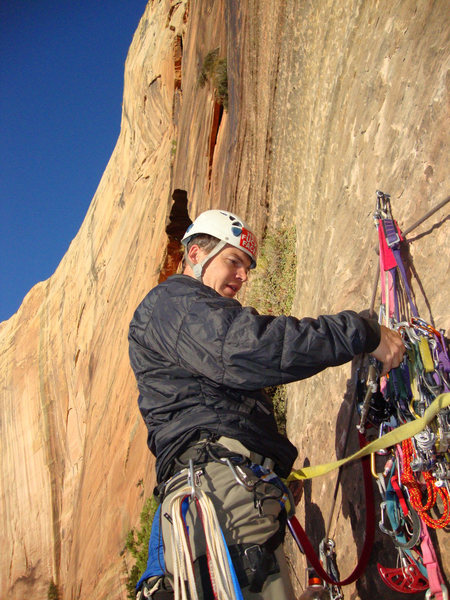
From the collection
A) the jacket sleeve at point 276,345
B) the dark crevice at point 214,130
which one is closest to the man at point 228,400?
the jacket sleeve at point 276,345

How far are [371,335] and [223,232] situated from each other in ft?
4.63

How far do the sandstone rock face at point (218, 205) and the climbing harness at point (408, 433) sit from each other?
5.0 inches

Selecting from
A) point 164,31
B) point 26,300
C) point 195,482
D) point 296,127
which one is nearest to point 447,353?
point 195,482

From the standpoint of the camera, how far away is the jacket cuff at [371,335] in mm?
2086

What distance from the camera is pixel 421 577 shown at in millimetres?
2238

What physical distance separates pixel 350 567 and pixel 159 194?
12317 mm

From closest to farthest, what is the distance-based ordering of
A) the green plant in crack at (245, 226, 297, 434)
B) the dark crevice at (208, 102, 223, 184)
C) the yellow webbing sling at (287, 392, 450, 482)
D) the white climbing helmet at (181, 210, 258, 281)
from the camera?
the yellow webbing sling at (287, 392, 450, 482) → the white climbing helmet at (181, 210, 258, 281) → the green plant in crack at (245, 226, 297, 434) → the dark crevice at (208, 102, 223, 184)

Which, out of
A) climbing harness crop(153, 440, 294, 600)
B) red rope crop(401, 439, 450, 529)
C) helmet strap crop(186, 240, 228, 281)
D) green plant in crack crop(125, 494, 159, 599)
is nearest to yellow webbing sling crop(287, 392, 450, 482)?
red rope crop(401, 439, 450, 529)

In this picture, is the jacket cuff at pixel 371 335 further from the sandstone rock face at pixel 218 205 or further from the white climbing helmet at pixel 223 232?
the white climbing helmet at pixel 223 232

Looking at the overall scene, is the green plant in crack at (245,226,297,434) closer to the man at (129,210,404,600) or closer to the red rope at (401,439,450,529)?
the man at (129,210,404,600)

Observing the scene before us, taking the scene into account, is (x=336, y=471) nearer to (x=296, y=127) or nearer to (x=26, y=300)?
(x=296, y=127)

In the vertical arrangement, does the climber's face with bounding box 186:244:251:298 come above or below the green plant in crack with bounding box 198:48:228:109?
below

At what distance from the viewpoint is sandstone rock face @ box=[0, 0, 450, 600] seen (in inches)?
112

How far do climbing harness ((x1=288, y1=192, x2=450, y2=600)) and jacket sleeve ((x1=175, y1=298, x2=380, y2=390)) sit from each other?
11.1 inches
